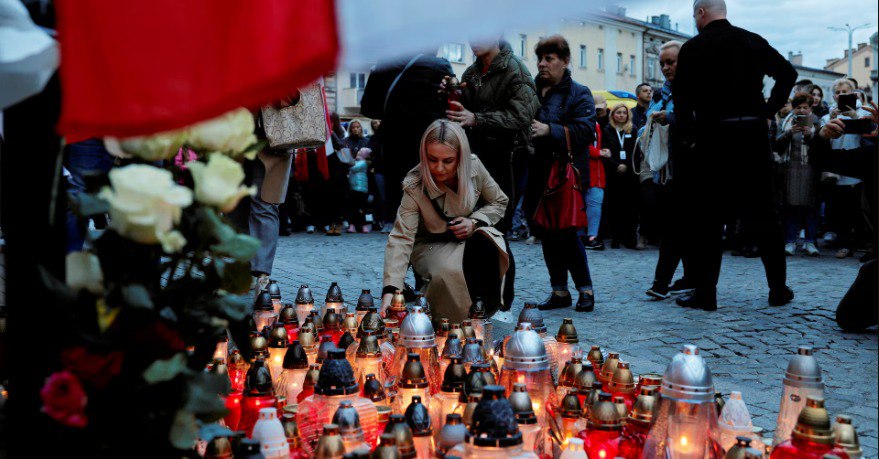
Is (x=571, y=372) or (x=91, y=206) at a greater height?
(x=91, y=206)

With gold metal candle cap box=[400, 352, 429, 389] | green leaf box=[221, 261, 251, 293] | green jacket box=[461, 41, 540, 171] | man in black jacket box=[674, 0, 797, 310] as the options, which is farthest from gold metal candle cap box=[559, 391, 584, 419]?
man in black jacket box=[674, 0, 797, 310]

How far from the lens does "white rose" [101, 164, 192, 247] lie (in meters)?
1.56

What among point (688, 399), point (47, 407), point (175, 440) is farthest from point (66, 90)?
point (688, 399)

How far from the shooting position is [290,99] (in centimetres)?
509

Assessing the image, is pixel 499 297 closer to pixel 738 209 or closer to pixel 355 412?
pixel 738 209

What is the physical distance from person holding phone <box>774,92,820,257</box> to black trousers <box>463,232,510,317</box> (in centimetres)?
635

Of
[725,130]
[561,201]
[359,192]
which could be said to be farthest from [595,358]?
Result: [359,192]

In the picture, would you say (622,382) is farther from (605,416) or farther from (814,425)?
(814,425)

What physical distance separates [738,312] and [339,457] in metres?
5.12

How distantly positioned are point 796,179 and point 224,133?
1006 cm

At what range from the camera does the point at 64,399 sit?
1529mm

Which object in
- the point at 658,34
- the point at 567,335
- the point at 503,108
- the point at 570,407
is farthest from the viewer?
the point at 658,34

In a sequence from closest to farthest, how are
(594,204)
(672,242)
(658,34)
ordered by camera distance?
(672,242) → (658,34) → (594,204)

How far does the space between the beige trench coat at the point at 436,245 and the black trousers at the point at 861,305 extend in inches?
92.7
